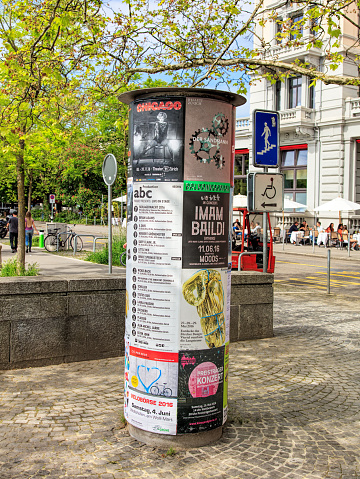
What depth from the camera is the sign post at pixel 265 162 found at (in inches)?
329

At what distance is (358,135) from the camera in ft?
105

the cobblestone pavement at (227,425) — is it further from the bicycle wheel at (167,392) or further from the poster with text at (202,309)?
the poster with text at (202,309)

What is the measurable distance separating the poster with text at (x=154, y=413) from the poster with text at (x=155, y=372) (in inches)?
2.1

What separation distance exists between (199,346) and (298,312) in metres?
6.72

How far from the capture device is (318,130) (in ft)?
112

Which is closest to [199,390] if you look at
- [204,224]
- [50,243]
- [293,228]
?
[204,224]

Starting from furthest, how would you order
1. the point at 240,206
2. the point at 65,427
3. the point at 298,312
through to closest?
the point at 240,206 → the point at 298,312 → the point at 65,427

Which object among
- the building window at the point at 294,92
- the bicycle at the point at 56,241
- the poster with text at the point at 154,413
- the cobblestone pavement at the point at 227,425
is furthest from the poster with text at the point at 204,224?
the building window at the point at 294,92

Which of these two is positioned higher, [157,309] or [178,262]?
[178,262]

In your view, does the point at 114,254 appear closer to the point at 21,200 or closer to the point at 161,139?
the point at 21,200

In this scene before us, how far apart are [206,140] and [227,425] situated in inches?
96.4

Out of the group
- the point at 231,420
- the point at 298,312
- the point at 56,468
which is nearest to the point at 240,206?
the point at 298,312

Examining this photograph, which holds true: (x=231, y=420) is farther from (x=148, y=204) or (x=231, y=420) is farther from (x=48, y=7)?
(x=48, y=7)

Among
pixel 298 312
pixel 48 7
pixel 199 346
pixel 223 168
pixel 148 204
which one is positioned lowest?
pixel 298 312
